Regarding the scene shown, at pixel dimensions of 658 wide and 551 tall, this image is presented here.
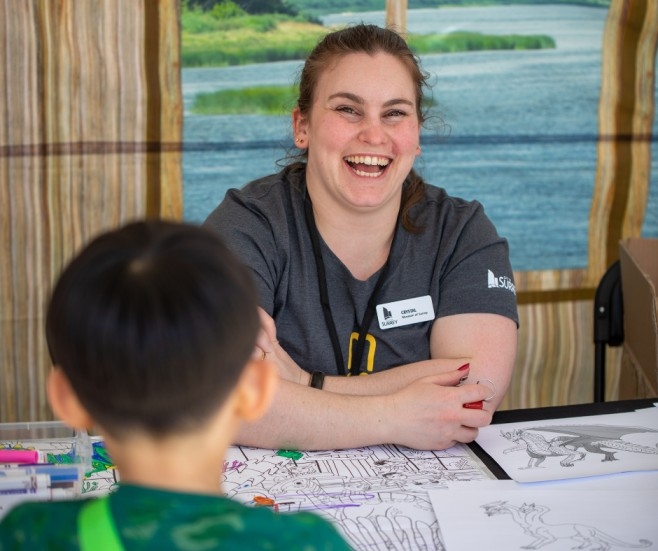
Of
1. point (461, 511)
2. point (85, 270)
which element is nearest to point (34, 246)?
point (461, 511)

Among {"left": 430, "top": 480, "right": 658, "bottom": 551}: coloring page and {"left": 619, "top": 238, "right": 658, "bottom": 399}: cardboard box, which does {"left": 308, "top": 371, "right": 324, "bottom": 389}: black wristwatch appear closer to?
{"left": 430, "top": 480, "right": 658, "bottom": 551}: coloring page

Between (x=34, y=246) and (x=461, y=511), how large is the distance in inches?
77.0

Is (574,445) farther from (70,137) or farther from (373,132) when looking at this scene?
(70,137)

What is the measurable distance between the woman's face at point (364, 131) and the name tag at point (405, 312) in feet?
0.75

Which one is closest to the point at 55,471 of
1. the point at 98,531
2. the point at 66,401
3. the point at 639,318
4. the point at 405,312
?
the point at 66,401

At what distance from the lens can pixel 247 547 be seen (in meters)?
0.78

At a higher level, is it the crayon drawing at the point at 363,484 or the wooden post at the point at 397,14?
the wooden post at the point at 397,14

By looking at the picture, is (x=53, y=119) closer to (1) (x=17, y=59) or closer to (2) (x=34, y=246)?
(1) (x=17, y=59)

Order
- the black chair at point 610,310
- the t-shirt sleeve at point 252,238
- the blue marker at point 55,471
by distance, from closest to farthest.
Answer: the blue marker at point 55,471 → the t-shirt sleeve at point 252,238 → the black chair at point 610,310

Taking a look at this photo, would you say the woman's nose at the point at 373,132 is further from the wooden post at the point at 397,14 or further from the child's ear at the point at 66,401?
the child's ear at the point at 66,401

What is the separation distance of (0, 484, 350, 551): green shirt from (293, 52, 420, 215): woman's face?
1.34 metres

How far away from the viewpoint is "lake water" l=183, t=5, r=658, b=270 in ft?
9.93

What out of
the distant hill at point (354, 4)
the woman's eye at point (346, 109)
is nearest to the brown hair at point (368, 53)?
the woman's eye at point (346, 109)

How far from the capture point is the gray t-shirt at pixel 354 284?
80.4 inches
